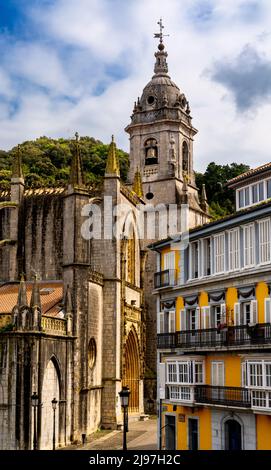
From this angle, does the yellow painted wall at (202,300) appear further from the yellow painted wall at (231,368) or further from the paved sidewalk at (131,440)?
the paved sidewalk at (131,440)

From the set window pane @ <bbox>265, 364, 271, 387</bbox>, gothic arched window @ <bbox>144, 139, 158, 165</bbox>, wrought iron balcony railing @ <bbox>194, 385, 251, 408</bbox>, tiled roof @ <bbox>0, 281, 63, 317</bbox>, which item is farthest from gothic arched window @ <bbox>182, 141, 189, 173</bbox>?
window pane @ <bbox>265, 364, 271, 387</bbox>

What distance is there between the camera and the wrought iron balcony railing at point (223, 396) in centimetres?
2833

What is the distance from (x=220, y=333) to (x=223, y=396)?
2.56 metres

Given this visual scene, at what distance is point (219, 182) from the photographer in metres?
93.5

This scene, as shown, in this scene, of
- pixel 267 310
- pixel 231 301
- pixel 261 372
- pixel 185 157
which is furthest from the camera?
pixel 185 157

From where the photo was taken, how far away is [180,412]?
32906 millimetres

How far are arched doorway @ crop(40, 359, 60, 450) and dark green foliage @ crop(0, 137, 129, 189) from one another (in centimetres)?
5309

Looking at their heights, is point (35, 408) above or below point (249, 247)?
below

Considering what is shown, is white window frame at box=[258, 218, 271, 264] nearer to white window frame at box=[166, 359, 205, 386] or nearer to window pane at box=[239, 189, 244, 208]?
window pane at box=[239, 189, 244, 208]

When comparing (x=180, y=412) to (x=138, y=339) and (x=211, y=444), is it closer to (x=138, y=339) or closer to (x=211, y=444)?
(x=211, y=444)

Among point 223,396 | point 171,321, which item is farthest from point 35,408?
point 223,396

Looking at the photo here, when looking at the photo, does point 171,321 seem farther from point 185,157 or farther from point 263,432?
point 185,157

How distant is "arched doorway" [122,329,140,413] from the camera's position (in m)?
52.2

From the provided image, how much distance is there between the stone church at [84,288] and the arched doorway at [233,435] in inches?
415
